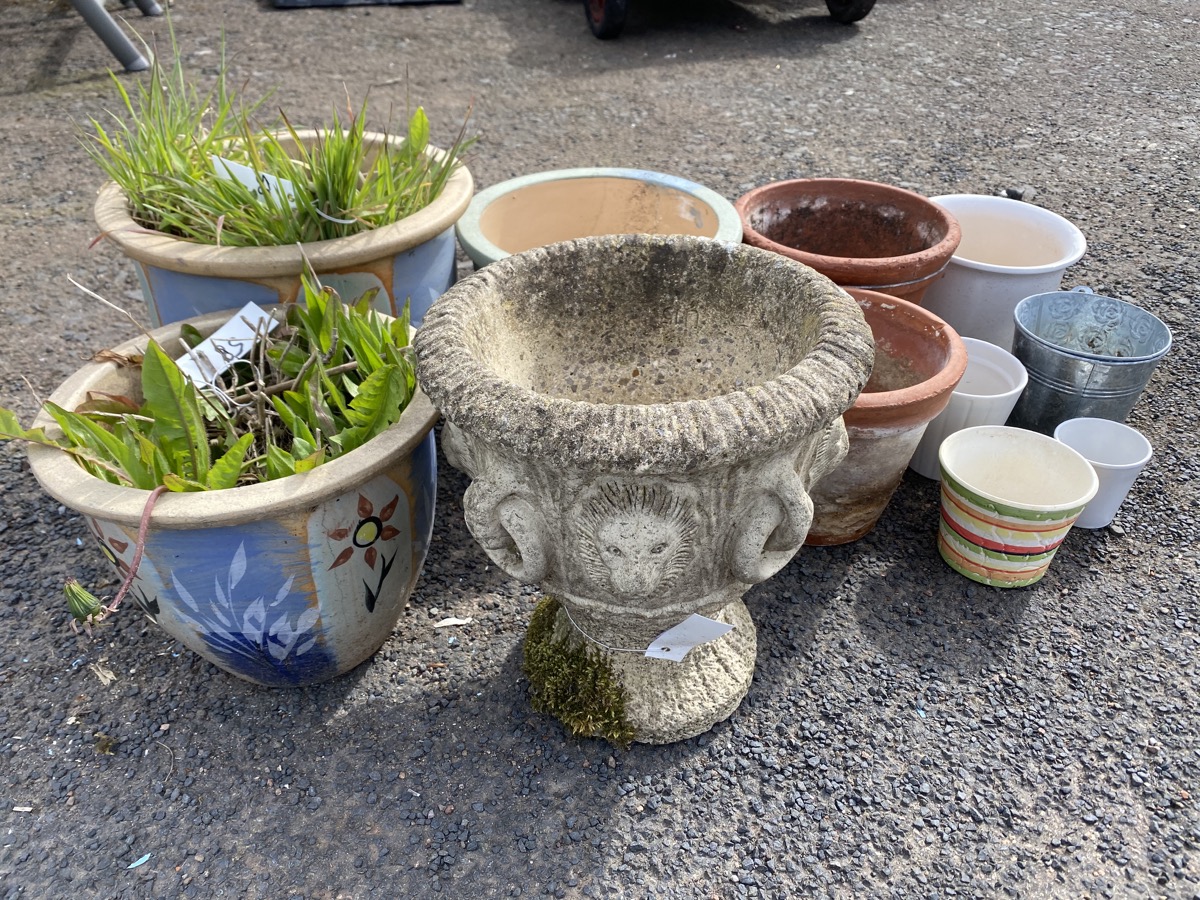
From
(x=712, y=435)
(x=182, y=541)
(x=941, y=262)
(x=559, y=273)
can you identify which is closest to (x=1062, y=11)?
(x=941, y=262)

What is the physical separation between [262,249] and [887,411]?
1.47 metres

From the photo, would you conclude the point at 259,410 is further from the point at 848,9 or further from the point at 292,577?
the point at 848,9

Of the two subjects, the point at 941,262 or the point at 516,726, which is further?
the point at 941,262

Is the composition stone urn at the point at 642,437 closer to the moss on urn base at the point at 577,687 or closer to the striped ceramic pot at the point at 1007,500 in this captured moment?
the moss on urn base at the point at 577,687

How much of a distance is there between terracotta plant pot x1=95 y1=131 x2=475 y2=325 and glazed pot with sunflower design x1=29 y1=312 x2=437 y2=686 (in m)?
0.17

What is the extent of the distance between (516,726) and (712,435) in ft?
2.99

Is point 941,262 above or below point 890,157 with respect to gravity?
above

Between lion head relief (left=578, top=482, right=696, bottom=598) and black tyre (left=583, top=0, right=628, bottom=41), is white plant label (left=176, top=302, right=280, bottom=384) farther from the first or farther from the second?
black tyre (left=583, top=0, right=628, bottom=41)

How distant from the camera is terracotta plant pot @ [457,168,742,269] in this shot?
239 cm

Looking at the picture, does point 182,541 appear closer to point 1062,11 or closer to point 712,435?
point 712,435

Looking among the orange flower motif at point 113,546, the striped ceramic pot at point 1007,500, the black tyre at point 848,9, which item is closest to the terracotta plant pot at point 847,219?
the striped ceramic pot at point 1007,500

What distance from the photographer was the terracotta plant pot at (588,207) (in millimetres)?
2391

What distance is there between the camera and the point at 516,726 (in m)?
1.74

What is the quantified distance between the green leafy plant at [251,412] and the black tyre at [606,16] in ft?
13.4
